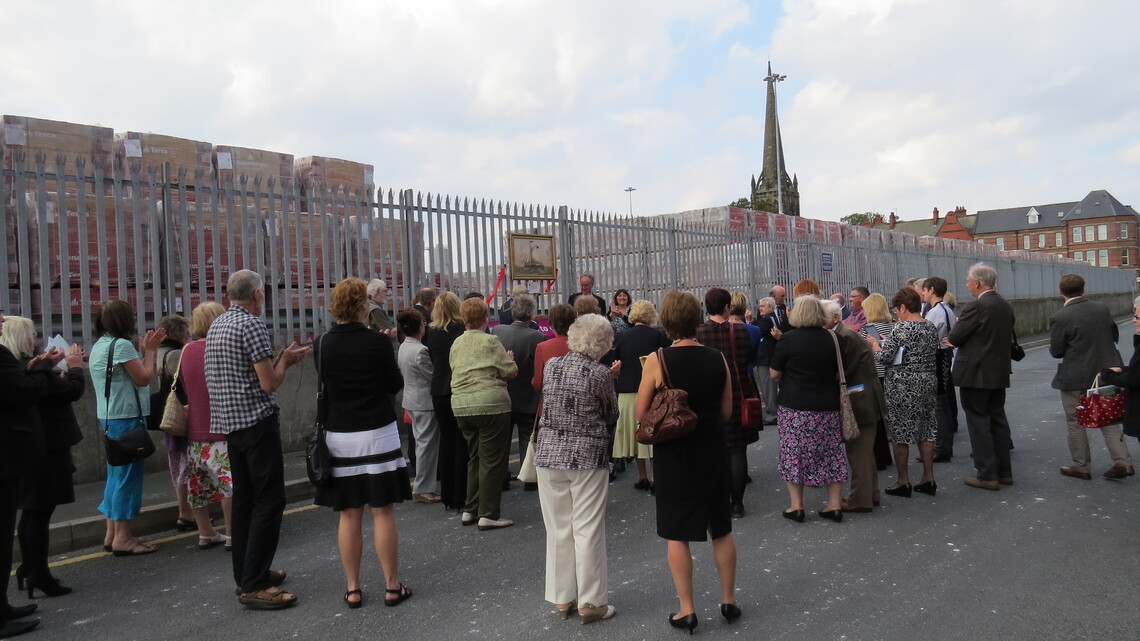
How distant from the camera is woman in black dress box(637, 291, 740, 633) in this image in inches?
152

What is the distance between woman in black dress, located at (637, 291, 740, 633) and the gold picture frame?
6.59 m

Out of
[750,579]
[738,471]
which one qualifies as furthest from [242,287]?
[738,471]

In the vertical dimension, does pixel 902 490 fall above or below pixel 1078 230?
below

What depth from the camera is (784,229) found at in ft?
58.1

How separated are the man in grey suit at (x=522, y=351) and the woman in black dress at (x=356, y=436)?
7.67ft

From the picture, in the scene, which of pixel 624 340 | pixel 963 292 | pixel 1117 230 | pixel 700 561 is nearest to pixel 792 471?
pixel 700 561

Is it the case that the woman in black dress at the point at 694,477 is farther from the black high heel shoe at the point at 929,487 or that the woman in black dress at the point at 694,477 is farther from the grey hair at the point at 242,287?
the black high heel shoe at the point at 929,487

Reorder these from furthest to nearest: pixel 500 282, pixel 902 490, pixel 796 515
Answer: pixel 500 282
pixel 902 490
pixel 796 515

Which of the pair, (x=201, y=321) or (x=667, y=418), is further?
(x=201, y=321)

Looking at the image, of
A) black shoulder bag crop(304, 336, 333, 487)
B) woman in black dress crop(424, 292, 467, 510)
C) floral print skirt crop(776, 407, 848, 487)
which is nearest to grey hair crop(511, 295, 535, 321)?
woman in black dress crop(424, 292, 467, 510)

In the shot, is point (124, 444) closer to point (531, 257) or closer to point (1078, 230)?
point (531, 257)

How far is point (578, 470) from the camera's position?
4.10 meters

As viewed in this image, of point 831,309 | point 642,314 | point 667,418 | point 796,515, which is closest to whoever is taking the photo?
point 667,418

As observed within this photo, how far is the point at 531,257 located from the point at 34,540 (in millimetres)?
7068
